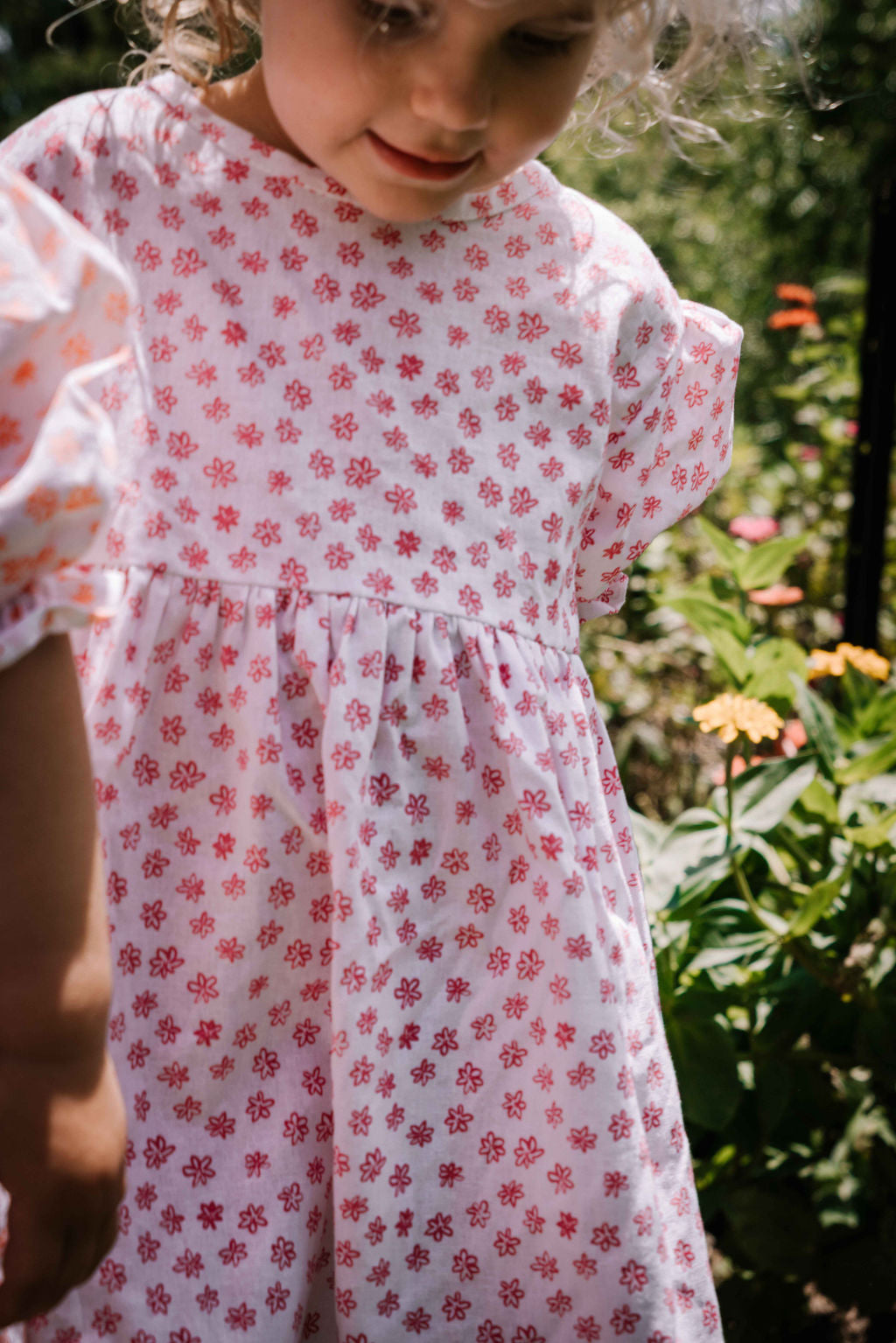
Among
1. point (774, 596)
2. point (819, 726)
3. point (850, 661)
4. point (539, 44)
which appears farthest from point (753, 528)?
point (539, 44)

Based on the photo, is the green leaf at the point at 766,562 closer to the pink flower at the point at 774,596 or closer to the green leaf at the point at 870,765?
the pink flower at the point at 774,596

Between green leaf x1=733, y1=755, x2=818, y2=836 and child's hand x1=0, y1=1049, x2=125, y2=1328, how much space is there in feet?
2.27

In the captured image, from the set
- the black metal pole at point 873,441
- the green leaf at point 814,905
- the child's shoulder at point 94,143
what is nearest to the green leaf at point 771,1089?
the green leaf at point 814,905

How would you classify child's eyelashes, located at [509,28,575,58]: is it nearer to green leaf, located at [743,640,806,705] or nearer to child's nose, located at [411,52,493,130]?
child's nose, located at [411,52,493,130]

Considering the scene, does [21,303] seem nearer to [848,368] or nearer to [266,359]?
[266,359]

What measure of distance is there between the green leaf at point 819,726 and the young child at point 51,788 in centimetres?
79

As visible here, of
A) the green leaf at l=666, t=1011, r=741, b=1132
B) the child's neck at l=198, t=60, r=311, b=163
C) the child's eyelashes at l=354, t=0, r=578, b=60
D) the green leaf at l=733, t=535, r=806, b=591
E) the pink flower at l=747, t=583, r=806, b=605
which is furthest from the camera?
the pink flower at l=747, t=583, r=806, b=605

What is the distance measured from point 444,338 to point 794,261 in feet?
13.7

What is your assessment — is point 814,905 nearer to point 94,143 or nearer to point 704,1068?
point 704,1068

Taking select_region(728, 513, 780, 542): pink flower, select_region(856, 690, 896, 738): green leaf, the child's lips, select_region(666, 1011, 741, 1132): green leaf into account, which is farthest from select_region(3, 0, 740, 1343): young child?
select_region(728, 513, 780, 542): pink flower

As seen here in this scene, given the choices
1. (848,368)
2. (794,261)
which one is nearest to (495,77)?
(848,368)

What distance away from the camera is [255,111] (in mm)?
790

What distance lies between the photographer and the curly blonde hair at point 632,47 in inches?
31.1

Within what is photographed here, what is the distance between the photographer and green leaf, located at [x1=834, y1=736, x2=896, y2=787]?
1152 mm
